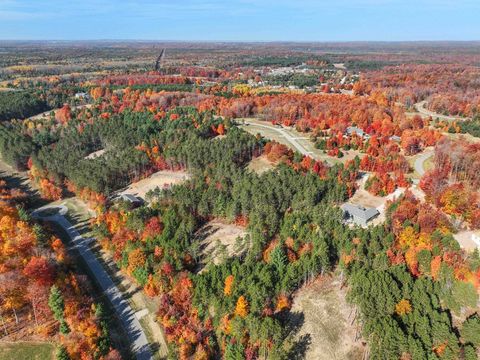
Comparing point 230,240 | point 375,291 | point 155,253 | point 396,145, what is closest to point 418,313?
point 375,291

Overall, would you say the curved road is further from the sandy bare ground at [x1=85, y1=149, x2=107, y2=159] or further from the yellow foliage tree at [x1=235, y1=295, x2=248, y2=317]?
the yellow foliage tree at [x1=235, y1=295, x2=248, y2=317]

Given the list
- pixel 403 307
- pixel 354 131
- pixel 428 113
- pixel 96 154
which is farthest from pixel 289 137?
pixel 403 307

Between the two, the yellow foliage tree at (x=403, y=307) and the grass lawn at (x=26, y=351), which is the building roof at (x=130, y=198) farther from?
the yellow foliage tree at (x=403, y=307)

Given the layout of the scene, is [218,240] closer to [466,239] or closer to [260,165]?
[260,165]

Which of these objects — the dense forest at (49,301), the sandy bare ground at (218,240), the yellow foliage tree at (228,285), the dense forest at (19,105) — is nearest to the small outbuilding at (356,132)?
the sandy bare ground at (218,240)

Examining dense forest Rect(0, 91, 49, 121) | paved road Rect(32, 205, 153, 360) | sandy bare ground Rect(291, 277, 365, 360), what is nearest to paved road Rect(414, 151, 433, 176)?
sandy bare ground Rect(291, 277, 365, 360)

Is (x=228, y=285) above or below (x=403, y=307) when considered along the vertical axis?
below
